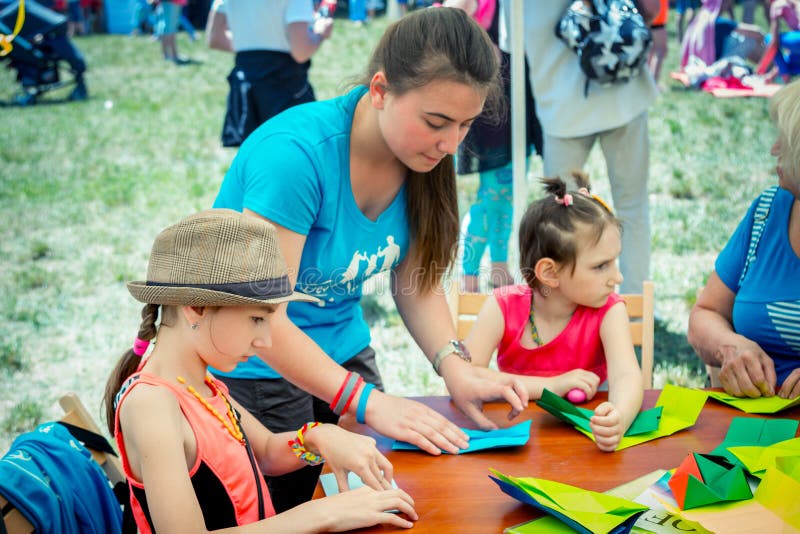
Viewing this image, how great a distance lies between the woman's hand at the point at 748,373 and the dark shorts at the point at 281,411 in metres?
0.88

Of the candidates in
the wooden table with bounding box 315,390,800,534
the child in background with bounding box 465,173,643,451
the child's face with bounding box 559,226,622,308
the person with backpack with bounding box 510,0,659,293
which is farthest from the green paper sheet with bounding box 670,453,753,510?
the person with backpack with bounding box 510,0,659,293

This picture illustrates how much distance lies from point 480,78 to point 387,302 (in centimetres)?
290

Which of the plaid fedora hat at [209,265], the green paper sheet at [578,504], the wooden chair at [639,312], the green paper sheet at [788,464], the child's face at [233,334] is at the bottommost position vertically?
the wooden chair at [639,312]

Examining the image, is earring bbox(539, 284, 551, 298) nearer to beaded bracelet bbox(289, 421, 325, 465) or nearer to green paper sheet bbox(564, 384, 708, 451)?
green paper sheet bbox(564, 384, 708, 451)

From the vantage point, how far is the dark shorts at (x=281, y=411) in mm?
1847

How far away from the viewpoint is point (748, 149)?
6.82 meters

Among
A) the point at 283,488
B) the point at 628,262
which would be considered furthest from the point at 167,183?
the point at 283,488

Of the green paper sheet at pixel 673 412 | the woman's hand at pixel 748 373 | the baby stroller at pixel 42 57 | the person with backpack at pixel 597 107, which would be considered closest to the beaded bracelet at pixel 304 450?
the green paper sheet at pixel 673 412

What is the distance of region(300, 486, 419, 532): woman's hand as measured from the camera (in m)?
1.23

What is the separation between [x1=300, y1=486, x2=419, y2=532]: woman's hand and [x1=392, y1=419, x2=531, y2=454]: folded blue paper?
23 centimetres

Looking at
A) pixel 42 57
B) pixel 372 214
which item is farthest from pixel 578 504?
pixel 42 57

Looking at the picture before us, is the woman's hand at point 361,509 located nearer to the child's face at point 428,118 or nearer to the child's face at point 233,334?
the child's face at point 233,334

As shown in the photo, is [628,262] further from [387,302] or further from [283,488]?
[283,488]

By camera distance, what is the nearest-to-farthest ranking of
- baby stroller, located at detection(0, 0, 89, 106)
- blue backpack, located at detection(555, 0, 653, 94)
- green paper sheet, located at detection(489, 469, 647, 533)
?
green paper sheet, located at detection(489, 469, 647, 533) < blue backpack, located at detection(555, 0, 653, 94) < baby stroller, located at detection(0, 0, 89, 106)
